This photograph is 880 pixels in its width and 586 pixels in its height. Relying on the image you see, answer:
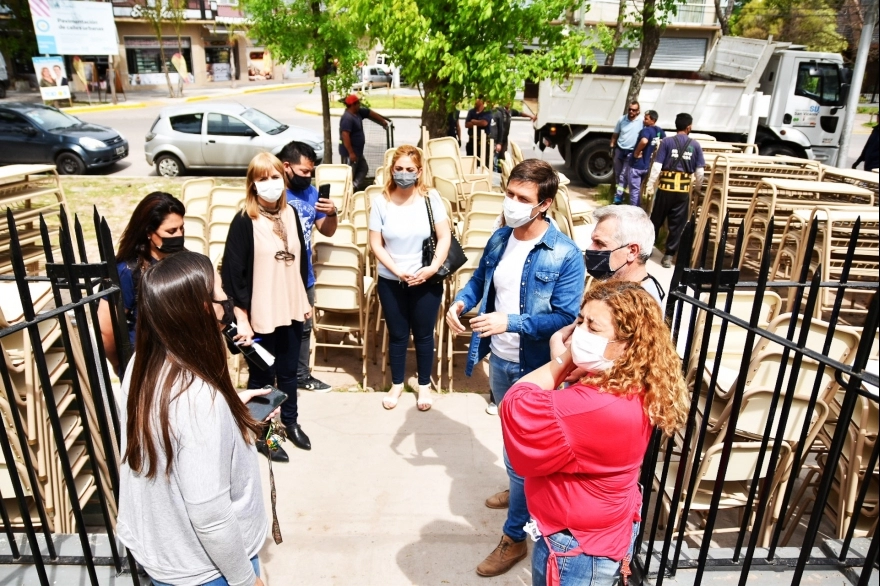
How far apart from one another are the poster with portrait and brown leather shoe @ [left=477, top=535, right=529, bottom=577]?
72.7 feet

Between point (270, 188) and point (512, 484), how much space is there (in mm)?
1963

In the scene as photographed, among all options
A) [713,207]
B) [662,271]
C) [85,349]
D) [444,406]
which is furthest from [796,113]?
[85,349]

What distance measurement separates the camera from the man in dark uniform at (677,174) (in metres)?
7.11

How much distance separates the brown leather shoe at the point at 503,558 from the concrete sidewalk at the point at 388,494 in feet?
0.14

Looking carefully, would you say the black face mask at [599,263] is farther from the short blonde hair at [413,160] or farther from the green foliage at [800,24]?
the green foliage at [800,24]

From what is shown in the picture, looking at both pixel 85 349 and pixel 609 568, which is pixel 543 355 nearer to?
pixel 609 568

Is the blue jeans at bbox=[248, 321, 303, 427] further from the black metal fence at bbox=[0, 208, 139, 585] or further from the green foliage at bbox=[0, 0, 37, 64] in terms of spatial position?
the green foliage at bbox=[0, 0, 37, 64]

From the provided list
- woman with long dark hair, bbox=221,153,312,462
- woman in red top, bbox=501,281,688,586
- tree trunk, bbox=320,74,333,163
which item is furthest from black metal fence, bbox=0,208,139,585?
tree trunk, bbox=320,74,333,163

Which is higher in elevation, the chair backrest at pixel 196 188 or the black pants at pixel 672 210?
the chair backrest at pixel 196 188

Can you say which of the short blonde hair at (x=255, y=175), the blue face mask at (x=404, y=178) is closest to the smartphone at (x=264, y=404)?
the short blonde hair at (x=255, y=175)

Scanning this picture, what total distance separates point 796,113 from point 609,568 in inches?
507

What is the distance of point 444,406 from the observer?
4305mm

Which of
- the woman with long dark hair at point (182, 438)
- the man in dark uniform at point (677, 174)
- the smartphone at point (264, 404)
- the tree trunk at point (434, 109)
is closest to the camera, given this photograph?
the woman with long dark hair at point (182, 438)

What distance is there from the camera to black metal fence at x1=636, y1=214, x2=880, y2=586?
1.83 m
